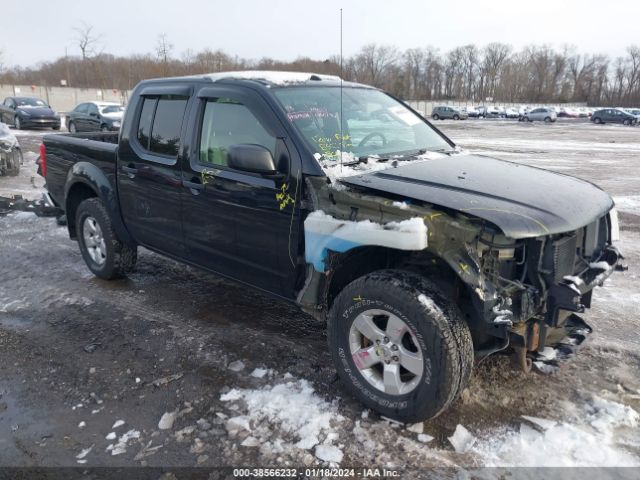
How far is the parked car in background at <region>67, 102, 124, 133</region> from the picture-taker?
805 inches

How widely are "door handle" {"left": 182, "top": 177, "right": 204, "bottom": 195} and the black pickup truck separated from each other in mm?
13

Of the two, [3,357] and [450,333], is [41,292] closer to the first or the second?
[3,357]

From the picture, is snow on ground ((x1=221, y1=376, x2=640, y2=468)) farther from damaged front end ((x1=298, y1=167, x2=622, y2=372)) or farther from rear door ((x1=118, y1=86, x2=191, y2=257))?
rear door ((x1=118, y1=86, x2=191, y2=257))

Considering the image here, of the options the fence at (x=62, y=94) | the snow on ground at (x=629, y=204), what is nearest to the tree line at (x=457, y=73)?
the fence at (x=62, y=94)

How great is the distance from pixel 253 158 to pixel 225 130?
0.68 m

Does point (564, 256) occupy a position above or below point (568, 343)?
above

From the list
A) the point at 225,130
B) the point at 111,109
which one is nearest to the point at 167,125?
the point at 225,130

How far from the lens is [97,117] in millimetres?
20844

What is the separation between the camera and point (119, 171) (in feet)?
15.8

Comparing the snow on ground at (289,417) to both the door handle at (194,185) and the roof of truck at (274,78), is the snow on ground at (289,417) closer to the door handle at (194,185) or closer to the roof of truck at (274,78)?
the door handle at (194,185)

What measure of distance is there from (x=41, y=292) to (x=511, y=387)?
14.8 ft

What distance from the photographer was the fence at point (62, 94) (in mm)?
48219

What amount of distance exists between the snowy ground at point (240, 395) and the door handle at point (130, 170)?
1.22 m

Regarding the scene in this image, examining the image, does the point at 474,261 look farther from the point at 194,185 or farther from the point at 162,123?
the point at 162,123
